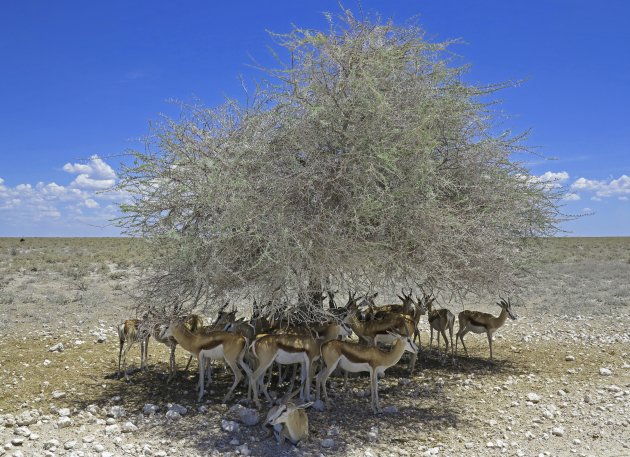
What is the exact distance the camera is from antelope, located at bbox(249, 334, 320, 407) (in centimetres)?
816

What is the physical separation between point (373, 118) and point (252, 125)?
1924 millimetres

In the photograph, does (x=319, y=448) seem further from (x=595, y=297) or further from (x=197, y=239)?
(x=595, y=297)

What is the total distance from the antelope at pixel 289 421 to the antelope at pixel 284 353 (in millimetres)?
862

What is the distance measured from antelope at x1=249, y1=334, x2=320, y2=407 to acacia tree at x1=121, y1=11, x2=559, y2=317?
461 mm

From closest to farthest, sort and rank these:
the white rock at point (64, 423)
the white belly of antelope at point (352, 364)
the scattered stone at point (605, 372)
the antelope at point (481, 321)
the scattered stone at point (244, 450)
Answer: the scattered stone at point (244, 450) → the white rock at point (64, 423) → the white belly of antelope at point (352, 364) → the scattered stone at point (605, 372) → the antelope at point (481, 321)

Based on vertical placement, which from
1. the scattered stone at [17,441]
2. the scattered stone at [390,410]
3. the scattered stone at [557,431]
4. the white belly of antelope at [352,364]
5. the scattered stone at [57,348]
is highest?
the white belly of antelope at [352,364]

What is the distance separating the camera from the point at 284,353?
27.0ft

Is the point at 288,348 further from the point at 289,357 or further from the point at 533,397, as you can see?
the point at 533,397

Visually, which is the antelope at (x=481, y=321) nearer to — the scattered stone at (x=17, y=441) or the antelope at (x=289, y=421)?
the antelope at (x=289, y=421)

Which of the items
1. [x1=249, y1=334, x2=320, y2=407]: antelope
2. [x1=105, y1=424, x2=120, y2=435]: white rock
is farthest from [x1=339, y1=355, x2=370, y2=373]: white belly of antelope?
[x1=105, y1=424, x2=120, y2=435]: white rock

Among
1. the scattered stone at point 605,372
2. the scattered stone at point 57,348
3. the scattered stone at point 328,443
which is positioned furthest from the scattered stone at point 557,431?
the scattered stone at point 57,348

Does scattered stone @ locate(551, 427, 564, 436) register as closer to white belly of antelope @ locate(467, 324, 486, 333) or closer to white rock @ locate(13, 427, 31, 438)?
white belly of antelope @ locate(467, 324, 486, 333)

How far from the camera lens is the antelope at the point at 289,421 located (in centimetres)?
712

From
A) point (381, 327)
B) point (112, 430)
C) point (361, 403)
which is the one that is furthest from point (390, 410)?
point (112, 430)
